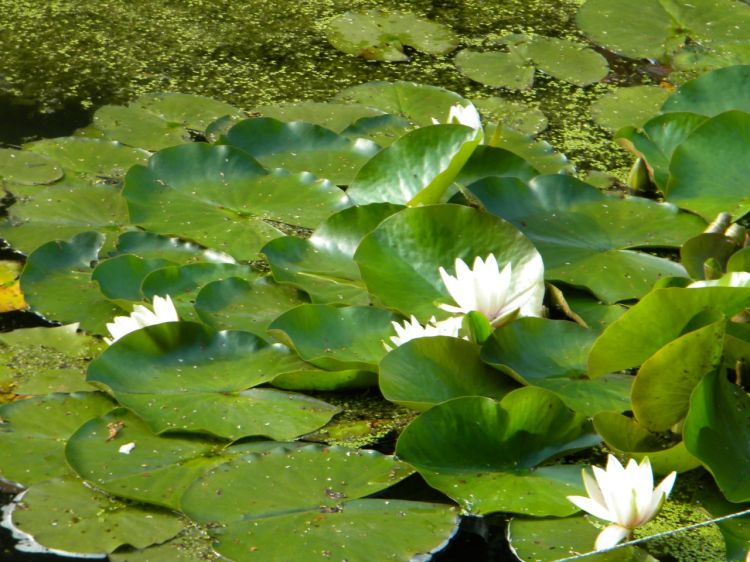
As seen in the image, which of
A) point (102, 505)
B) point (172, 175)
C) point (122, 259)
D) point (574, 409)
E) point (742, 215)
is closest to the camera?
point (102, 505)

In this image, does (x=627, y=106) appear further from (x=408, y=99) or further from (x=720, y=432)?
(x=720, y=432)

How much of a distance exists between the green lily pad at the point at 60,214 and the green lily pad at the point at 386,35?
0.94 metres

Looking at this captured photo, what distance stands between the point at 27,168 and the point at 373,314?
0.93 metres

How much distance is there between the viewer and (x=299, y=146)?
2207 millimetres

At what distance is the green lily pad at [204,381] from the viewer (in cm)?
151

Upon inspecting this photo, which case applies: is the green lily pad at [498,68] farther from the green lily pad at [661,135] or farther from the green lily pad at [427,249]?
the green lily pad at [427,249]

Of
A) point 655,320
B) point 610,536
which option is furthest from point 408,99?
point 610,536

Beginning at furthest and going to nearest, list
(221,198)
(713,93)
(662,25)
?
(662,25) < (713,93) < (221,198)

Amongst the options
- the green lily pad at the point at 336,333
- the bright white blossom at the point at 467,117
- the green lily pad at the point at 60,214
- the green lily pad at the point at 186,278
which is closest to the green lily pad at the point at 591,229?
the bright white blossom at the point at 467,117

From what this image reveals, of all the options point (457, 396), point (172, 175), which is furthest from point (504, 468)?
point (172, 175)

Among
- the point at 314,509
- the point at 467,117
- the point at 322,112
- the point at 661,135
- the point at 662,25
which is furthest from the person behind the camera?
the point at 662,25

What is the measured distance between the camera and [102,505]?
1.39m

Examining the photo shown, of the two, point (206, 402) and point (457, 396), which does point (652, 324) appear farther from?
point (206, 402)

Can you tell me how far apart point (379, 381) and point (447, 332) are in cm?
13
